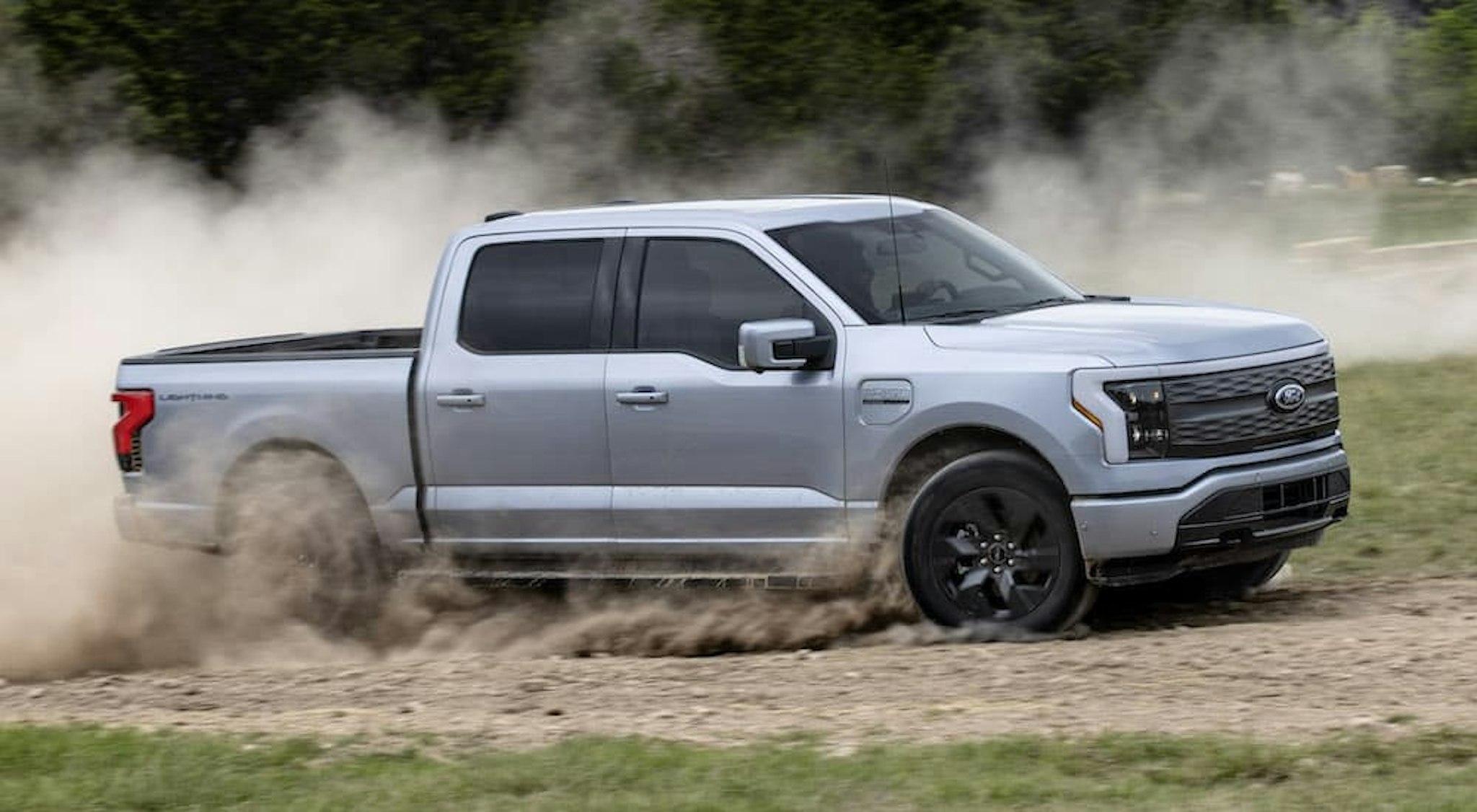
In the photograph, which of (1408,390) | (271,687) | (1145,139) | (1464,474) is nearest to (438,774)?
(271,687)

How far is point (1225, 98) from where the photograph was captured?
21891 mm

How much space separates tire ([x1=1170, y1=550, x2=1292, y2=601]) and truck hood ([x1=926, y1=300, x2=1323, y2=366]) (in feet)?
3.80

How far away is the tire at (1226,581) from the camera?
31.9 feet

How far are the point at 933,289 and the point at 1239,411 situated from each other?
1.47 meters

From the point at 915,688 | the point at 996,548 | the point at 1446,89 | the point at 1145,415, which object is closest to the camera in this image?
the point at 915,688

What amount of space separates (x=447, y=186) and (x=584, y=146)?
51.0 inches

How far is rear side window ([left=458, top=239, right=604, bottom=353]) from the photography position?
9672mm

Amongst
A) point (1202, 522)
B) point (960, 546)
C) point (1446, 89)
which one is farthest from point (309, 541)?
point (1446, 89)

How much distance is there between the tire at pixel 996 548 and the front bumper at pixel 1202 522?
12 cm

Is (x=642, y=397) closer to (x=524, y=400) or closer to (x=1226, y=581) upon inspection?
(x=524, y=400)

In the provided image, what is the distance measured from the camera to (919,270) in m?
9.51

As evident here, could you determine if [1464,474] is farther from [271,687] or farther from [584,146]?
[584,146]

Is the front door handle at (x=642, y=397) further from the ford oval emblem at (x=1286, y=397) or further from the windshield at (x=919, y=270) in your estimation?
the ford oval emblem at (x=1286, y=397)

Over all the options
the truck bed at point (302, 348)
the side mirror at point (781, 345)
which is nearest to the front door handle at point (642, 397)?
the side mirror at point (781, 345)
